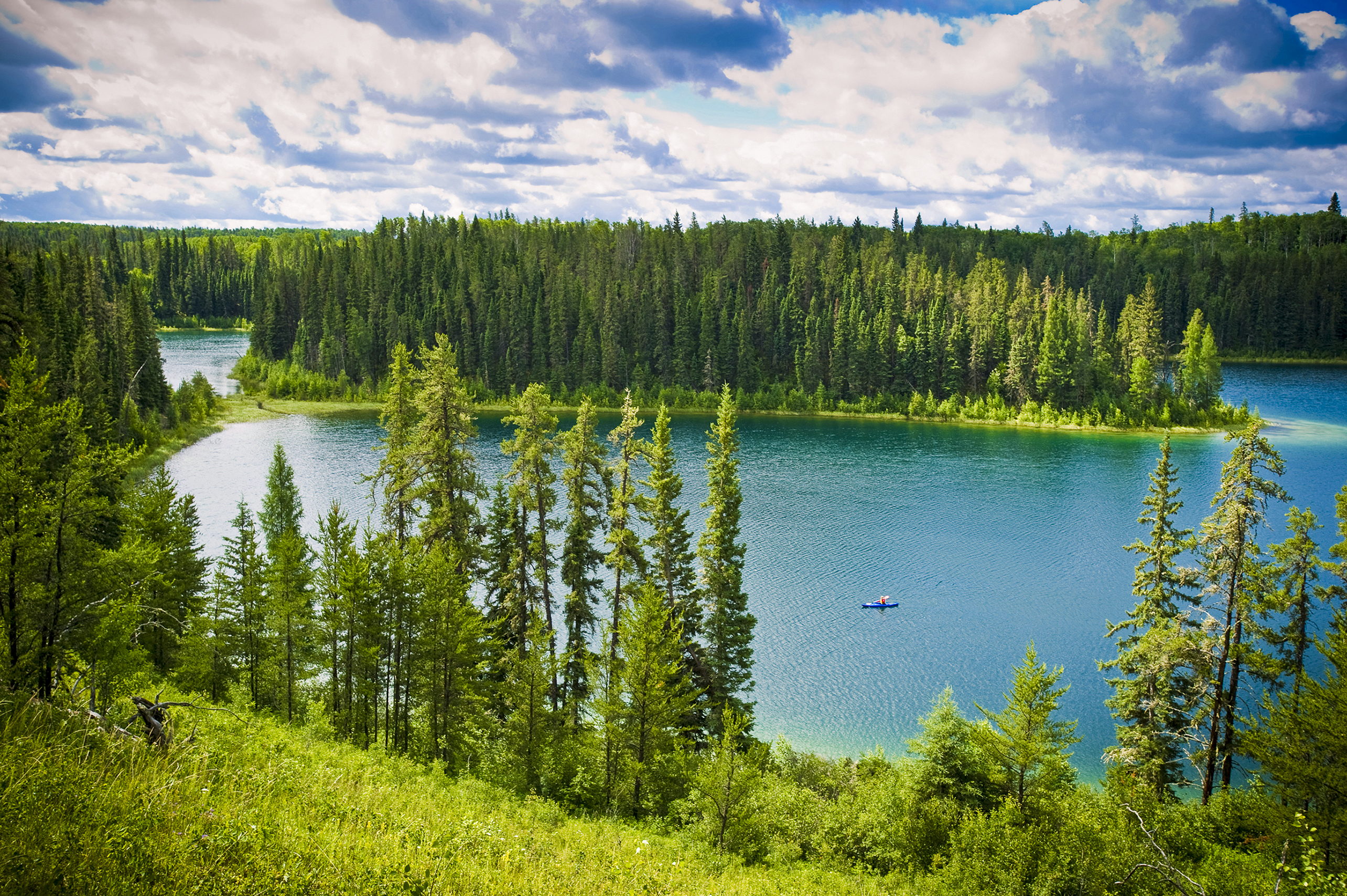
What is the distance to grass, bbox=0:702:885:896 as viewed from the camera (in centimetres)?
796

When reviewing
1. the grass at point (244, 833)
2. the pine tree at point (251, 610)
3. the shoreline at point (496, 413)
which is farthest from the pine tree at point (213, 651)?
the shoreline at point (496, 413)

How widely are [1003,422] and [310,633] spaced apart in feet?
297

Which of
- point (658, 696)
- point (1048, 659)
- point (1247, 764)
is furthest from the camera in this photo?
point (1048, 659)

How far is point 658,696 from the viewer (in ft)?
71.1

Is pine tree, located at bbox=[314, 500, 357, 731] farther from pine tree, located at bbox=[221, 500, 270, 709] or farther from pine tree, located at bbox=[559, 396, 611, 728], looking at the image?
pine tree, located at bbox=[559, 396, 611, 728]

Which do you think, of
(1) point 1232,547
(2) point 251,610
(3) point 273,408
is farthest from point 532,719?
(3) point 273,408

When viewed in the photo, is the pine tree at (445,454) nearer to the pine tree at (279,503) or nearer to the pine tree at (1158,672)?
the pine tree at (279,503)

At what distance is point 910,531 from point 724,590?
1232 inches

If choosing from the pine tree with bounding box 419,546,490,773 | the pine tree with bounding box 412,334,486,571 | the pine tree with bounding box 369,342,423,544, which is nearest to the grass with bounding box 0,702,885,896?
the pine tree with bounding box 419,546,490,773

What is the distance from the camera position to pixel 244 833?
8.98 m

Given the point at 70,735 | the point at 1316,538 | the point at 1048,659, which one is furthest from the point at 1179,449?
the point at 70,735

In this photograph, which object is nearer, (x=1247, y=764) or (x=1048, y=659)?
(x=1247, y=764)

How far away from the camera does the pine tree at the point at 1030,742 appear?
20391 mm

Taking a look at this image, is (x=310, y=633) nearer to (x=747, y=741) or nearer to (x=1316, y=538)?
(x=747, y=741)
